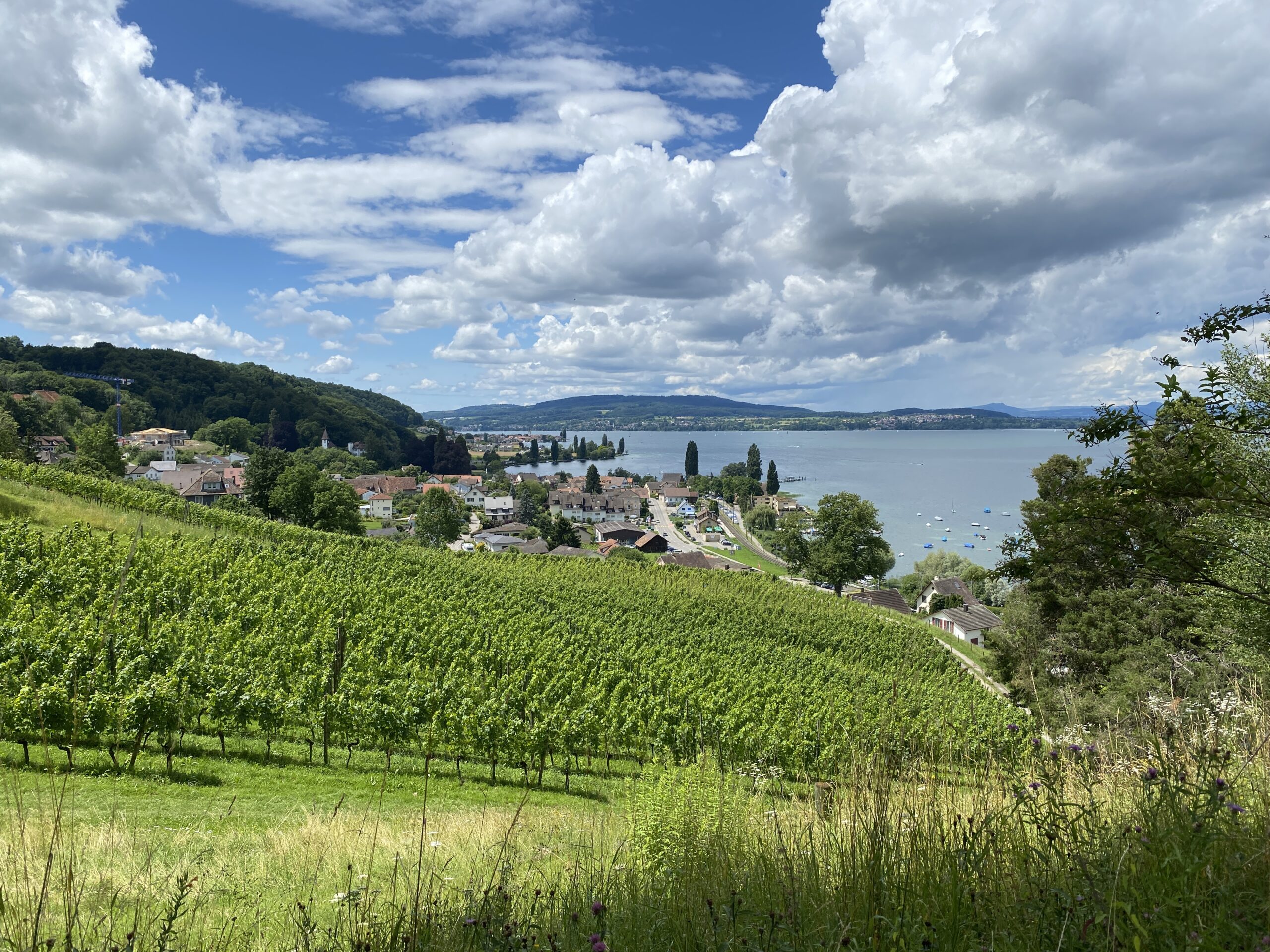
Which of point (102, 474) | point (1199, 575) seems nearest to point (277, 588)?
point (1199, 575)

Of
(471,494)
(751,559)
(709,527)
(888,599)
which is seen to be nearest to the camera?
(888,599)

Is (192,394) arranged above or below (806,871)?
above

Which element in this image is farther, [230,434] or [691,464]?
[691,464]

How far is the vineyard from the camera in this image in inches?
436

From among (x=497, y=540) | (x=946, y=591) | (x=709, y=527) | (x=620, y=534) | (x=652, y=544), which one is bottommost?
(x=946, y=591)

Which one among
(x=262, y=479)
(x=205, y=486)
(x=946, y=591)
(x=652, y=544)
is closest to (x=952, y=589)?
(x=946, y=591)

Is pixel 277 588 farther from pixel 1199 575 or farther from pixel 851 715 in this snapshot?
pixel 1199 575

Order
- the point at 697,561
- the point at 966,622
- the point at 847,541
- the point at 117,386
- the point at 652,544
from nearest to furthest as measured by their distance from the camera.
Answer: the point at 966,622 → the point at 847,541 → the point at 697,561 → the point at 652,544 → the point at 117,386

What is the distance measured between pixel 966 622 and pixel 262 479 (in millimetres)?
53671

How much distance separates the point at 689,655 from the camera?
24.6 m

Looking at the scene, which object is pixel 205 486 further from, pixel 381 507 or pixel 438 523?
pixel 438 523

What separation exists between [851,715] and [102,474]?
52.7m

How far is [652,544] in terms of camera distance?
8350 cm

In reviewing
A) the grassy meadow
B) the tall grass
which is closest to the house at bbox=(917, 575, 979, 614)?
the grassy meadow
